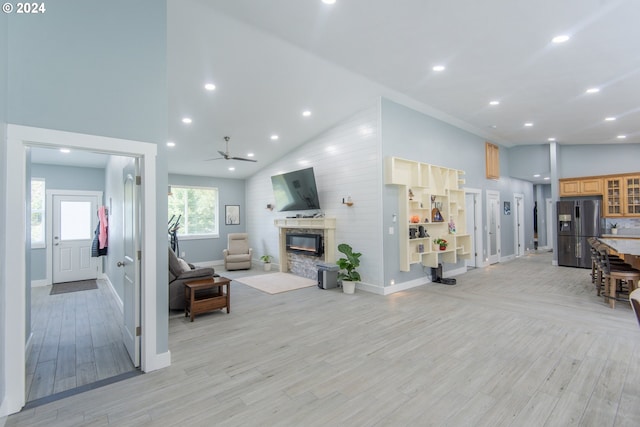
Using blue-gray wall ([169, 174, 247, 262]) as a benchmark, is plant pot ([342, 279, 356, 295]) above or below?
below

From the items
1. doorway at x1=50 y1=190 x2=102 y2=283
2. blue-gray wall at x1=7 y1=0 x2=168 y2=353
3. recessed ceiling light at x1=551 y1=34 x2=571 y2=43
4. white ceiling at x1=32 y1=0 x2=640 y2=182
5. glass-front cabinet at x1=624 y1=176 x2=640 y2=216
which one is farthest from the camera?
glass-front cabinet at x1=624 y1=176 x2=640 y2=216

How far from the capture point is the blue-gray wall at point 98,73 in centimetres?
224

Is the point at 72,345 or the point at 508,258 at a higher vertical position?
the point at 508,258

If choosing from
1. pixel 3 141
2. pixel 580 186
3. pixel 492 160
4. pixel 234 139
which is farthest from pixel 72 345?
pixel 580 186

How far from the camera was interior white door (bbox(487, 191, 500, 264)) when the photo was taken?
821cm

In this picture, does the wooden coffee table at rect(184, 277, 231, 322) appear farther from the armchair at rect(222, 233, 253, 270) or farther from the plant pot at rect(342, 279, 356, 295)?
the armchair at rect(222, 233, 253, 270)

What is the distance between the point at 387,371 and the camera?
2.68 meters

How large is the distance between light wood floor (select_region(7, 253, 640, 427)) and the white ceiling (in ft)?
11.3

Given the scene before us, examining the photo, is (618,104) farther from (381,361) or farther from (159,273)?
(159,273)

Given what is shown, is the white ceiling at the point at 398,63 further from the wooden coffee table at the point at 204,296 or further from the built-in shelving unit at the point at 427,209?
the wooden coffee table at the point at 204,296

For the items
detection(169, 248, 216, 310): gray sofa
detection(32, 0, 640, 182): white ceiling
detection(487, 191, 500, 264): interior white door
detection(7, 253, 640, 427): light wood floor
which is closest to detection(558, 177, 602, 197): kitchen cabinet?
detection(32, 0, 640, 182): white ceiling

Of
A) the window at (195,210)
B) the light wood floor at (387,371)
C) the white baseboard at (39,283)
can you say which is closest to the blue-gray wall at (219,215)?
the window at (195,210)

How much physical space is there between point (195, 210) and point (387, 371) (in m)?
8.27

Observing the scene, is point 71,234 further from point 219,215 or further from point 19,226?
point 19,226
